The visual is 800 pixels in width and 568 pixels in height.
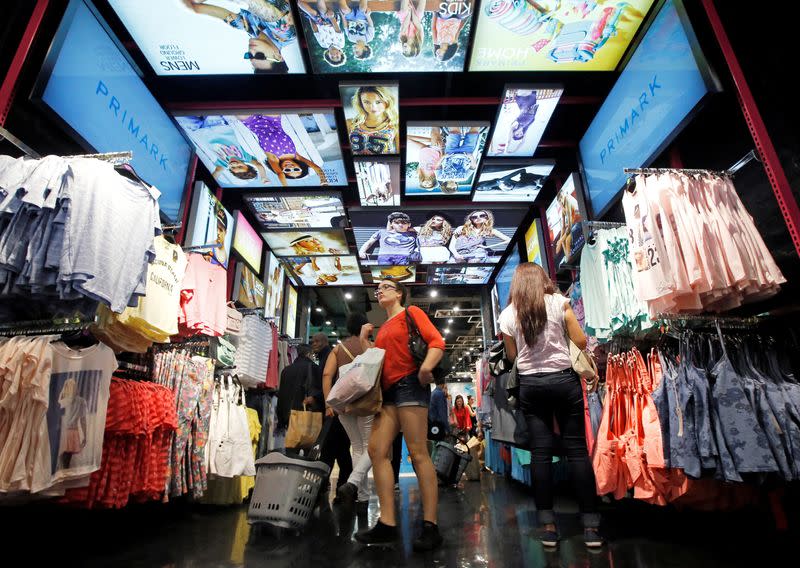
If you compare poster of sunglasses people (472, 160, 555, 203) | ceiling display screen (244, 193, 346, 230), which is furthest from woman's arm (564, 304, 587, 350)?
ceiling display screen (244, 193, 346, 230)

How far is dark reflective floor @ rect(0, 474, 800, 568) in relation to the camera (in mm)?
1940

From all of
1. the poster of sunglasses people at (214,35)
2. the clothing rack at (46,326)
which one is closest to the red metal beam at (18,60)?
the poster of sunglasses people at (214,35)

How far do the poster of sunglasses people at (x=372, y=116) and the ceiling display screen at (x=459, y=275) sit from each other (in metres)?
3.31

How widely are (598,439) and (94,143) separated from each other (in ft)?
14.8

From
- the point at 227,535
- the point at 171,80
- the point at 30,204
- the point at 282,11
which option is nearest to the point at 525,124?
the point at 282,11

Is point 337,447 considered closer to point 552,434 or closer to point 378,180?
point 552,434

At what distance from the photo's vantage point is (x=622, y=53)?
3838 millimetres

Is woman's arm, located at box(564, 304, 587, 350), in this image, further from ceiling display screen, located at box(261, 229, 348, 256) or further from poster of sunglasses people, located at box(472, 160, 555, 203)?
ceiling display screen, located at box(261, 229, 348, 256)

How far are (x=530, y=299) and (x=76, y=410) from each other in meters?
2.66

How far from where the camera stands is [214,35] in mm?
3619

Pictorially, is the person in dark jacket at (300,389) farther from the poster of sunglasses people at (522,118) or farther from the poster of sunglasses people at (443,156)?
the poster of sunglasses people at (522,118)

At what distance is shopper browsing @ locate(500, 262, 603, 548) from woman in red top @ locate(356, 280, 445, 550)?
53 centimetres

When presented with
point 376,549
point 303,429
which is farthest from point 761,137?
point 303,429

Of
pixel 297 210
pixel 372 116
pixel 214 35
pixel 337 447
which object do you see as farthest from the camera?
pixel 297 210
